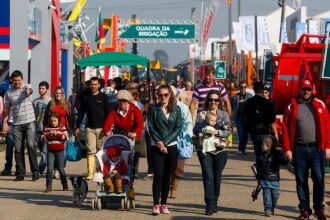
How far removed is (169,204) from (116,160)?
966 millimetres

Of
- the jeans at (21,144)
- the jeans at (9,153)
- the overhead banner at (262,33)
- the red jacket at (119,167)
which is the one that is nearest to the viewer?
the red jacket at (119,167)

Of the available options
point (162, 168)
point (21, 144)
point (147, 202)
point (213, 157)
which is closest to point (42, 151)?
point (21, 144)

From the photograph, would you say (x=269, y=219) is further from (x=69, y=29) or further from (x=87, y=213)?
(x=69, y=29)

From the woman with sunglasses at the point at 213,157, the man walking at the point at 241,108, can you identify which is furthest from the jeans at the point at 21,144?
the man walking at the point at 241,108

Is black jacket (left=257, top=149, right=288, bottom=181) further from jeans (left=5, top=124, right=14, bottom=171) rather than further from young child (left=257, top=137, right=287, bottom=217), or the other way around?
jeans (left=5, top=124, right=14, bottom=171)

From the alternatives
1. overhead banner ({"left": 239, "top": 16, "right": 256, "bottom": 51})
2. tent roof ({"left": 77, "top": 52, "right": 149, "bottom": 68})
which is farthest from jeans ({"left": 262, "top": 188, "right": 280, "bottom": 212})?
overhead banner ({"left": 239, "top": 16, "right": 256, "bottom": 51})

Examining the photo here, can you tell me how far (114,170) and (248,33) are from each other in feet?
80.0

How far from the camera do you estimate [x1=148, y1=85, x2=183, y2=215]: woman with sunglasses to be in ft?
42.5

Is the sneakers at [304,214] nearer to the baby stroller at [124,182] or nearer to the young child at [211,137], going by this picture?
the young child at [211,137]

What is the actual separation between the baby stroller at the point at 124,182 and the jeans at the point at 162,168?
0.52 m

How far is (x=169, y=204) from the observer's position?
14.0m

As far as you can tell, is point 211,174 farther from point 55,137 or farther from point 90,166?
point 90,166

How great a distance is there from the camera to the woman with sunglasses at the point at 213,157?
13.0m

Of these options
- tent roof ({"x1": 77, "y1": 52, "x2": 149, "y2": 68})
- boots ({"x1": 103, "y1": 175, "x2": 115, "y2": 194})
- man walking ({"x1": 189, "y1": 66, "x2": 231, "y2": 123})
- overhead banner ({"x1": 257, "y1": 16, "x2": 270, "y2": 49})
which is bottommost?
boots ({"x1": 103, "y1": 175, "x2": 115, "y2": 194})
